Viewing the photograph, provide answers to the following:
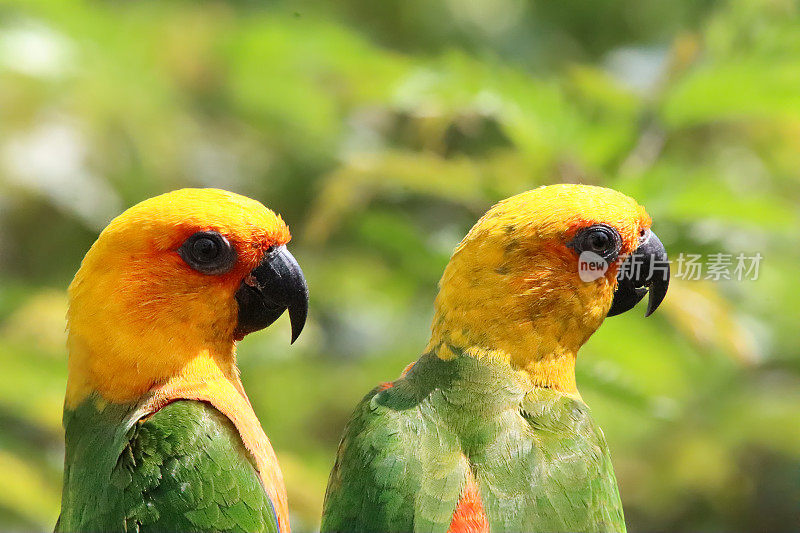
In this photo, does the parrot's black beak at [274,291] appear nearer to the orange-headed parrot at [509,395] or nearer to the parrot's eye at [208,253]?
the parrot's eye at [208,253]

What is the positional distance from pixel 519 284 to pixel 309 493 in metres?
1.39

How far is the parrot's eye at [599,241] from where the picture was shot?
7.21 feet

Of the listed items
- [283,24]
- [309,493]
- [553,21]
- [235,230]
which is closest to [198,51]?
[283,24]

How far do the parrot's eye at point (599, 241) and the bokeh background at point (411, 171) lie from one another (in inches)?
23.4

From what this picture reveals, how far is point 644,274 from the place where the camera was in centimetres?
232

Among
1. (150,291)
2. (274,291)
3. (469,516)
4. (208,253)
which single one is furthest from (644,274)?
(150,291)

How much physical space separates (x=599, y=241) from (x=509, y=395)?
1.39 ft

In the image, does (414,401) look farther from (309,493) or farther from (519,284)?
(309,493)

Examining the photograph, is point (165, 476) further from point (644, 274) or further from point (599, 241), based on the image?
point (644, 274)

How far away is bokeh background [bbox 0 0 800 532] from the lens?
10.6ft

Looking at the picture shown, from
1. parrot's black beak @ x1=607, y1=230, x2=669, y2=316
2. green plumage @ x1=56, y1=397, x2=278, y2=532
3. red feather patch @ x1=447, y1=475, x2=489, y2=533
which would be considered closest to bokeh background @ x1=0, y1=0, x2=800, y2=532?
parrot's black beak @ x1=607, y1=230, x2=669, y2=316

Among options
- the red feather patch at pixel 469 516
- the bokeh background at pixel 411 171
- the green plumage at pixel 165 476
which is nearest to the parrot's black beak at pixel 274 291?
the green plumage at pixel 165 476

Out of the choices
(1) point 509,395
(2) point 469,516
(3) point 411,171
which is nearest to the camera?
(2) point 469,516

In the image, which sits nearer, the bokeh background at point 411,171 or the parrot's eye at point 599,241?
the parrot's eye at point 599,241
